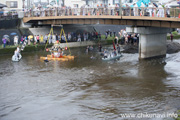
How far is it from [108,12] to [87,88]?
15779 mm

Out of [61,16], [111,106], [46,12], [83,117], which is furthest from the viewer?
[46,12]

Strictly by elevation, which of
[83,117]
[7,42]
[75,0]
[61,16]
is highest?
[75,0]

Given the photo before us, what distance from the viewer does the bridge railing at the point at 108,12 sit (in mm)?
30703

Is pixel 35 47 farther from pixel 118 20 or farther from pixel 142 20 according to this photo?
pixel 142 20

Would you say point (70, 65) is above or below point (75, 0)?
below

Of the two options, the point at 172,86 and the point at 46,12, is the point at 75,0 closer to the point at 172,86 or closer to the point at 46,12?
the point at 46,12

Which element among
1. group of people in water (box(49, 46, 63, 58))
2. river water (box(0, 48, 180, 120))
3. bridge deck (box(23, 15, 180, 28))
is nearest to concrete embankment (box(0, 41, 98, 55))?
bridge deck (box(23, 15, 180, 28))

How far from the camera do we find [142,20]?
3506 centimetres

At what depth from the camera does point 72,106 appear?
64.6ft

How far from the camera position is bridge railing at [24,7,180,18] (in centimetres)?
3070

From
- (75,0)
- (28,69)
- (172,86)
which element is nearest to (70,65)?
(28,69)

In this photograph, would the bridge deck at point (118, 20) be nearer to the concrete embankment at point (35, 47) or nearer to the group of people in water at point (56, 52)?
the concrete embankment at point (35, 47)

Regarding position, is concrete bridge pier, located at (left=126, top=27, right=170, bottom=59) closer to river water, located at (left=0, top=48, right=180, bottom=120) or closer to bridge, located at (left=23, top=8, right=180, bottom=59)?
bridge, located at (left=23, top=8, right=180, bottom=59)

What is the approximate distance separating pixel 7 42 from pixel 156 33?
20.8m
